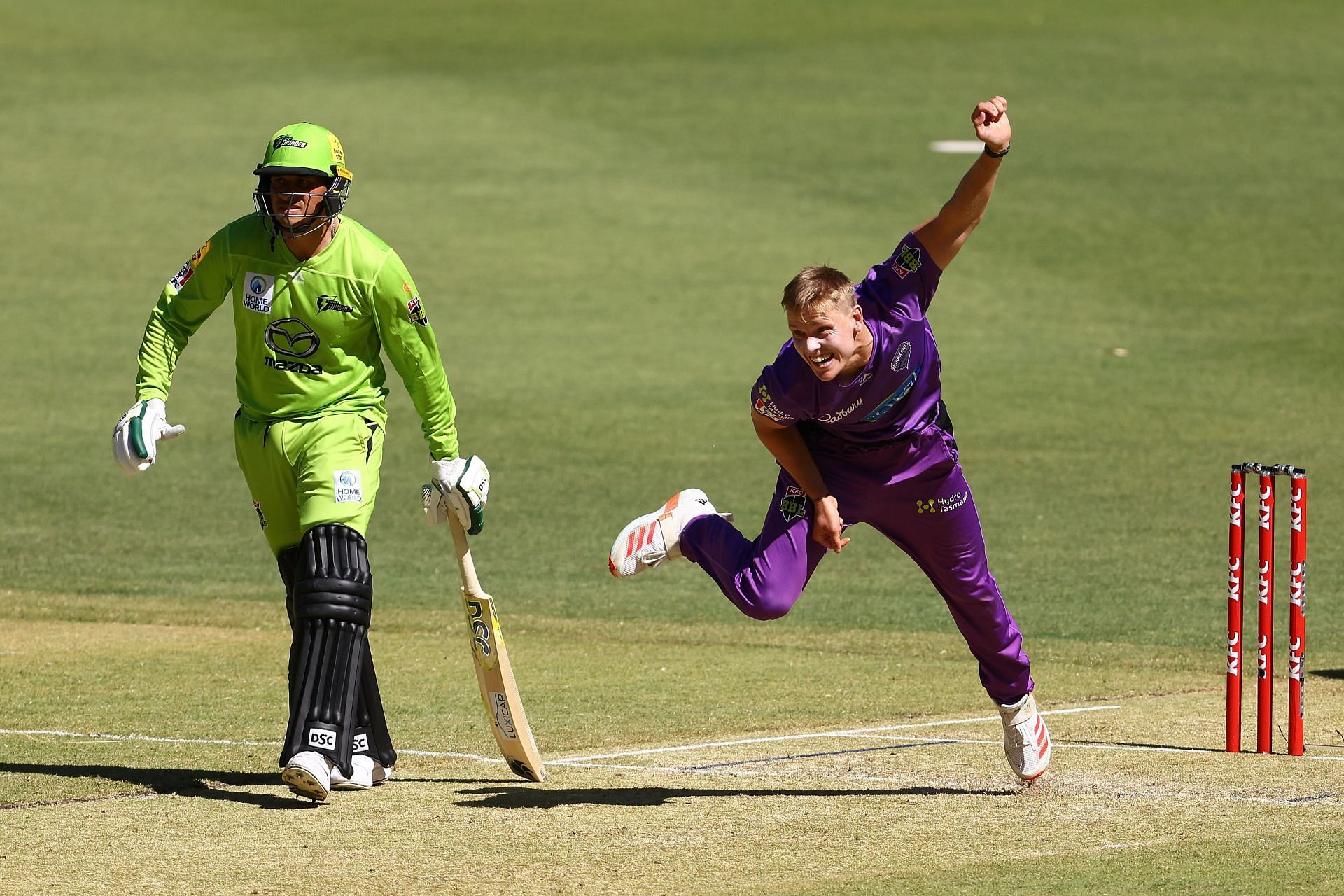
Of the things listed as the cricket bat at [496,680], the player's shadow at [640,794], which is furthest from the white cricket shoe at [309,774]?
the cricket bat at [496,680]

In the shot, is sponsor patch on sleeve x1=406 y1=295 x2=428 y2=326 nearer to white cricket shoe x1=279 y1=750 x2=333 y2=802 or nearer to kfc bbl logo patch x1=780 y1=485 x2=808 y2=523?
kfc bbl logo patch x1=780 y1=485 x2=808 y2=523

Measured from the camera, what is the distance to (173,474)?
1523cm

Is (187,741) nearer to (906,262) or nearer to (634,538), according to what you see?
(634,538)

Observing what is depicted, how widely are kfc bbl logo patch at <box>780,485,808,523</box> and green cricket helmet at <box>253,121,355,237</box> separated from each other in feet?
6.33

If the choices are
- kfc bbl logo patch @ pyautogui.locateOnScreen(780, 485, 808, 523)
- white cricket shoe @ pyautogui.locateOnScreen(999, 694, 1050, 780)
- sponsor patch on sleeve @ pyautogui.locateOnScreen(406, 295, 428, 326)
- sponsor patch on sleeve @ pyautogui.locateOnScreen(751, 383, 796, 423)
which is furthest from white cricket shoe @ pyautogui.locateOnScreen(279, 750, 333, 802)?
white cricket shoe @ pyautogui.locateOnScreen(999, 694, 1050, 780)

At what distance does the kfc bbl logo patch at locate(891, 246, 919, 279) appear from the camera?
6754 mm

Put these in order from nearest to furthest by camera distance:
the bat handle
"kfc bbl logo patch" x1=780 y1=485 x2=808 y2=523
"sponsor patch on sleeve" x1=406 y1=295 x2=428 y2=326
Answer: "kfc bbl logo patch" x1=780 y1=485 x2=808 y2=523 → "sponsor patch on sleeve" x1=406 y1=295 x2=428 y2=326 → the bat handle

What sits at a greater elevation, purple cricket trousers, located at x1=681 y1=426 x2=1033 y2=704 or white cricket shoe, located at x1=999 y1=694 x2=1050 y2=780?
purple cricket trousers, located at x1=681 y1=426 x2=1033 y2=704

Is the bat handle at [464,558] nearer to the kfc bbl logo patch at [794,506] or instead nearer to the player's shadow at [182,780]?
the player's shadow at [182,780]

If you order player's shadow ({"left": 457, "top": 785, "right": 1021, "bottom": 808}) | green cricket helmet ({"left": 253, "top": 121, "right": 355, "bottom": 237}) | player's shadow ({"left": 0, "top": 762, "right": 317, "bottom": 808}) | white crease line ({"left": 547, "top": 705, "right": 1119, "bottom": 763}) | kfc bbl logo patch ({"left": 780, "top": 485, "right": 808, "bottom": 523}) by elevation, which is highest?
green cricket helmet ({"left": 253, "top": 121, "right": 355, "bottom": 237})

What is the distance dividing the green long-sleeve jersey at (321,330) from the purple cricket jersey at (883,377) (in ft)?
4.37

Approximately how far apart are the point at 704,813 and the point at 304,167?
2707 mm

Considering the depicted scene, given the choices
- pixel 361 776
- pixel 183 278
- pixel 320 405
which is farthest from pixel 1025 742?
pixel 183 278

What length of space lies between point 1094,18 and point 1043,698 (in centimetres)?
2926
